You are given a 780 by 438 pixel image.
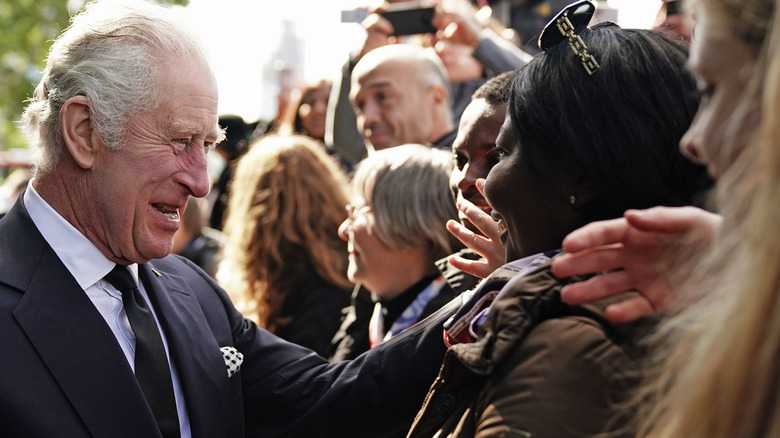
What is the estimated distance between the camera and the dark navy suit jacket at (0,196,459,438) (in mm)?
2213

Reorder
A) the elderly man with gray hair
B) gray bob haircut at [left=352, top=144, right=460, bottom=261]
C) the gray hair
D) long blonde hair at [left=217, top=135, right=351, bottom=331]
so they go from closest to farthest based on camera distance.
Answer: the elderly man with gray hair
gray bob haircut at [left=352, top=144, right=460, bottom=261]
long blonde hair at [left=217, top=135, right=351, bottom=331]
the gray hair

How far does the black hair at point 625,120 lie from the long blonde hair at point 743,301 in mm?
454

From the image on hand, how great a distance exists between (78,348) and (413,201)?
66.5 inches

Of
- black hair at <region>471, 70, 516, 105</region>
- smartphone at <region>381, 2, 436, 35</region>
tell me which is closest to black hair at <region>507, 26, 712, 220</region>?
black hair at <region>471, 70, 516, 105</region>

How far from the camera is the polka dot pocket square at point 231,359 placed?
2.76m

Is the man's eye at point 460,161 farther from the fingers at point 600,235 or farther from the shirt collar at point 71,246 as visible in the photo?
the fingers at point 600,235

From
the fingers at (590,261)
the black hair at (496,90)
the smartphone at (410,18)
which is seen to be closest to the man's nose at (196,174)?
the black hair at (496,90)

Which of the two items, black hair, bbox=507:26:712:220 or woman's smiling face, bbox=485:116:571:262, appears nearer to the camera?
black hair, bbox=507:26:712:220

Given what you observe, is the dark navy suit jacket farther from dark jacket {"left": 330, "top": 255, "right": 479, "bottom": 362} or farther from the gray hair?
the gray hair

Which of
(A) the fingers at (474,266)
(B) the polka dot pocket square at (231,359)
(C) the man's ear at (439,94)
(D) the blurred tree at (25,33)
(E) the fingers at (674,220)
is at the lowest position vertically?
(D) the blurred tree at (25,33)

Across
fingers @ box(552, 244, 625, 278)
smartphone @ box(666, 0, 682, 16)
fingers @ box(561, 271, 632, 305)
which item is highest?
smartphone @ box(666, 0, 682, 16)

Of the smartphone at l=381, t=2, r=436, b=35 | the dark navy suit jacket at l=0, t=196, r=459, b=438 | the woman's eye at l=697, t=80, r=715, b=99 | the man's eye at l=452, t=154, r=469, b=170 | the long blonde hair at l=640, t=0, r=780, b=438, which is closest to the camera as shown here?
the long blonde hair at l=640, t=0, r=780, b=438

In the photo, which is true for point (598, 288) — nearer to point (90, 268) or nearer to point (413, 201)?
point (90, 268)

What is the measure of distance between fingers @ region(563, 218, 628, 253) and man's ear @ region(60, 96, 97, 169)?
5.54 feet
